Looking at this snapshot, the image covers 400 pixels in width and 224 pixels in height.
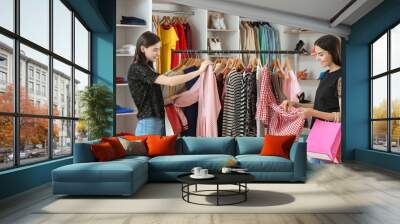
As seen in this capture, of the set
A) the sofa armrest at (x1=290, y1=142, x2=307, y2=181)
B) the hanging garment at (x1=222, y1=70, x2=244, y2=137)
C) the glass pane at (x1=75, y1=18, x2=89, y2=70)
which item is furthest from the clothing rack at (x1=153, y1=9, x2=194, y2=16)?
the sofa armrest at (x1=290, y1=142, x2=307, y2=181)

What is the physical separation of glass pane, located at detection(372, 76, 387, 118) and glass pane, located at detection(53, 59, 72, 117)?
5.33 metres

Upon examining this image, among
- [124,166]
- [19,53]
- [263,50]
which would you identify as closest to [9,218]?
[124,166]

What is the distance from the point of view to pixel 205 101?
6969 millimetres

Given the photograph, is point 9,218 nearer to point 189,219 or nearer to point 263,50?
point 189,219

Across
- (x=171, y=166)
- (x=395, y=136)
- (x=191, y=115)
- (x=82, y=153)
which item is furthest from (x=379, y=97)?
(x=82, y=153)

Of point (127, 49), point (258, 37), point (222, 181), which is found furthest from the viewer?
point (258, 37)

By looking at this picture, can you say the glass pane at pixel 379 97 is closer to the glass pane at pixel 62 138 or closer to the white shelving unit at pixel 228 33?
the white shelving unit at pixel 228 33

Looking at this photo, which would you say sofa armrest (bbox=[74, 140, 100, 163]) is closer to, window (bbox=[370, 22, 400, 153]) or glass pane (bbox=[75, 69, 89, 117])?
glass pane (bbox=[75, 69, 89, 117])

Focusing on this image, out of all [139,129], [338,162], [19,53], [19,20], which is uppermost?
[19,20]

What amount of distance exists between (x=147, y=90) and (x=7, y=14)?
2735 mm

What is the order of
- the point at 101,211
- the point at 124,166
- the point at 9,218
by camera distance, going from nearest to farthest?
the point at 9,218
the point at 101,211
the point at 124,166

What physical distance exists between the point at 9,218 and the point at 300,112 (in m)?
5.21

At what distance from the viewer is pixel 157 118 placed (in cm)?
656

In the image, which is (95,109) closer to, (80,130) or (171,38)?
(80,130)
